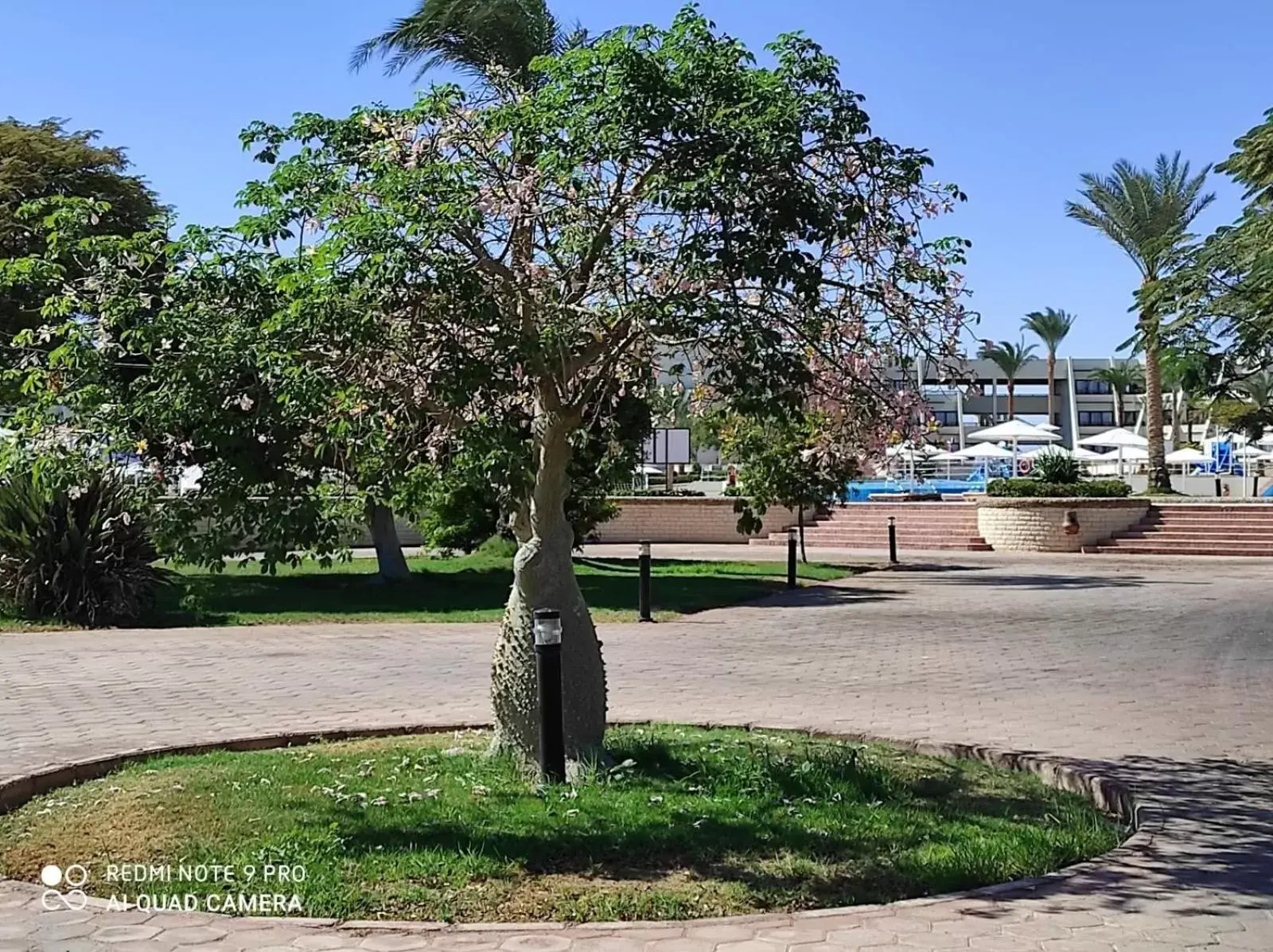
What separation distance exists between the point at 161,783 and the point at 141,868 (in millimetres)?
1862

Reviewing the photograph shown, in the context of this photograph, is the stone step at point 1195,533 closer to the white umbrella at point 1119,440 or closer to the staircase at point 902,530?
the staircase at point 902,530

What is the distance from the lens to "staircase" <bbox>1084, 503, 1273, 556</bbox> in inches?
1259

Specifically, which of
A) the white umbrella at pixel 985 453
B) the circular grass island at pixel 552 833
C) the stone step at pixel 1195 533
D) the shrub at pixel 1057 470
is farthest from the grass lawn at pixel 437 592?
the white umbrella at pixel 985 453

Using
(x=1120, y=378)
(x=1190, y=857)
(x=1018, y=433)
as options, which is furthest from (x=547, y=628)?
(x=1120, y=378)

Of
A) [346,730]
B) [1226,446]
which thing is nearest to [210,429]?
[346,730]

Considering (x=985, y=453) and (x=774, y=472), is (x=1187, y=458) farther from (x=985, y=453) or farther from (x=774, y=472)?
(x=774, y=472)

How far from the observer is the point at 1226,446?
5391 cm

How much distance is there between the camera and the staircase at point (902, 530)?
35125 mm

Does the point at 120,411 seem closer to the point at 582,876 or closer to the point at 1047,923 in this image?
the point at 582,876

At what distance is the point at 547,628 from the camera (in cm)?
723

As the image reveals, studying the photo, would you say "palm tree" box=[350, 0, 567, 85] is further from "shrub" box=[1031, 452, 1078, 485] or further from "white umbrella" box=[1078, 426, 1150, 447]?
"white umbrella" box=[1078, 426, 1150, 447]

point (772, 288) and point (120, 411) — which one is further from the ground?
point (772, 288)

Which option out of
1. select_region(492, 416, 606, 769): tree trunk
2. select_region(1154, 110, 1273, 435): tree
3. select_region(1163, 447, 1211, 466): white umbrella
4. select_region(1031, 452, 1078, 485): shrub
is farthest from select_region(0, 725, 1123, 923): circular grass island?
select_region(1163, 447, 1211, 466): white umbrella

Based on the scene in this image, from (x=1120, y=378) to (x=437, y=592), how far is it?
7034 centimetres
